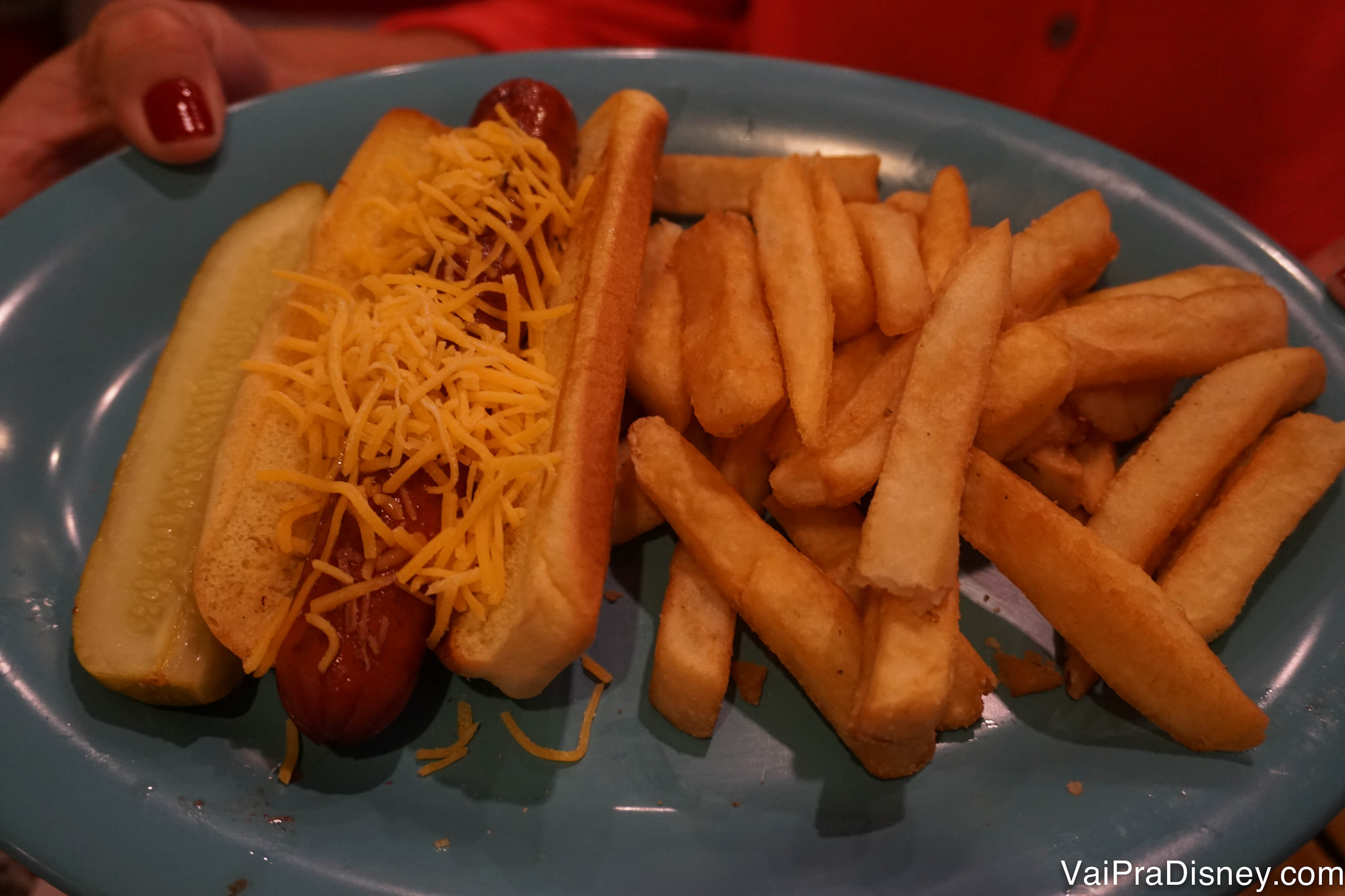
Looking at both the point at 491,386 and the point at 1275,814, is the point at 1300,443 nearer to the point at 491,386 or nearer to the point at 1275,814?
the point at 1275,814

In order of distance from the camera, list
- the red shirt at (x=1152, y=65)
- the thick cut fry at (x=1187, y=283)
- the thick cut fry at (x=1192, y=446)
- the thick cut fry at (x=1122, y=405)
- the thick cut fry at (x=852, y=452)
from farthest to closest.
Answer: the red shirt at (x=1152, y=65) → the thick cut fry at (x=1187, y=283) → the thick cut fry at (x=1122, y=405) → the thick cut fry at (x=1192, y=446) → the thick cut fry at (x=852, y=452)

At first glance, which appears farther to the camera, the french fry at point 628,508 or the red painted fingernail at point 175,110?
the red painted fingernail at point 175,110

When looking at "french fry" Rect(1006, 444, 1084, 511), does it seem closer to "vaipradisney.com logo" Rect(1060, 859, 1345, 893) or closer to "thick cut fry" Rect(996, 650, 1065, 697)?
"thick cut fry" Rect(996, 650, 1065, 697)

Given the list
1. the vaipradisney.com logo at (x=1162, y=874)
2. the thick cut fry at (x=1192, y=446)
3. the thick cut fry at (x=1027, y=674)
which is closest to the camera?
the vaipradisney.com logo at (x=1162, y=874)

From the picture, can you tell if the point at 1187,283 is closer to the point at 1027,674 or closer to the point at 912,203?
the point at 912,203

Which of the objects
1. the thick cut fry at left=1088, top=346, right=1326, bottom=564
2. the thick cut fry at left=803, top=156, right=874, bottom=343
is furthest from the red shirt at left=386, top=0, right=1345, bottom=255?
the thick cut fry at left=803, top=156, right=874, bottom=343

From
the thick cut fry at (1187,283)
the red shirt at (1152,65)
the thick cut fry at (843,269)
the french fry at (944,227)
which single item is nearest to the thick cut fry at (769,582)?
the thick cut fry at (843,269)

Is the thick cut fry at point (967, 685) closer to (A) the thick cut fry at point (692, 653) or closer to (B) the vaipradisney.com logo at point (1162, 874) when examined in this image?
(B) the vaipradisney.com logo at point (1162, 874)
